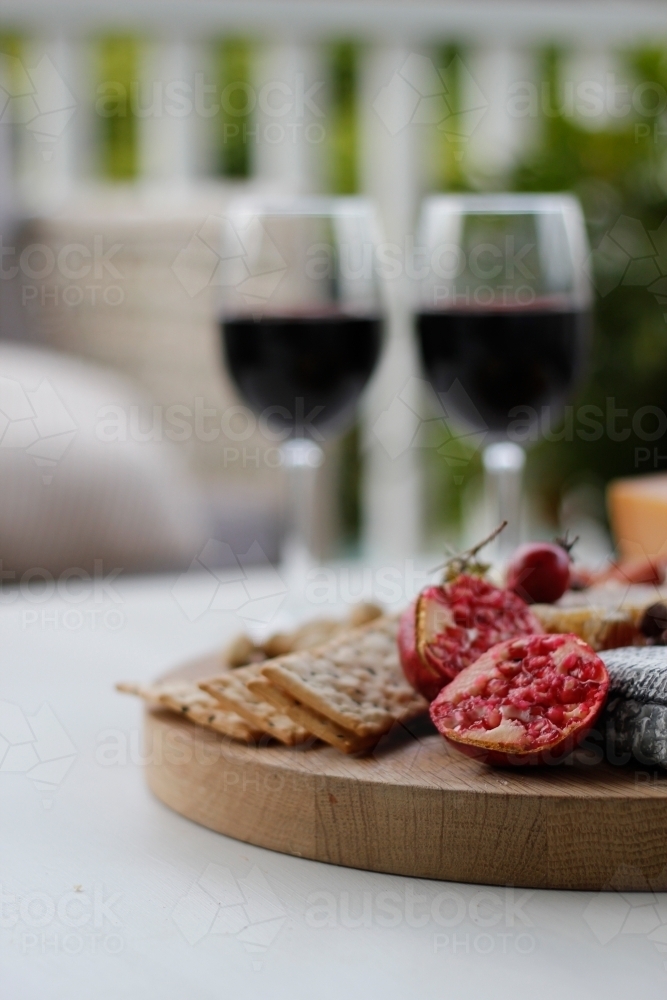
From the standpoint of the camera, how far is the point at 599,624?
71 centimetres

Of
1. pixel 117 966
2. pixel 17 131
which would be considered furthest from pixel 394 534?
pixel 117 966

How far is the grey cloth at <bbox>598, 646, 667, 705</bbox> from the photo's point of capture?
1.92 ft

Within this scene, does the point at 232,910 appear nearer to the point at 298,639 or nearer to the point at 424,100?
the point at 298,639

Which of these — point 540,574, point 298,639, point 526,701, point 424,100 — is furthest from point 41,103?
point 526,701

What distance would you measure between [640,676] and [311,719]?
0.16 metres

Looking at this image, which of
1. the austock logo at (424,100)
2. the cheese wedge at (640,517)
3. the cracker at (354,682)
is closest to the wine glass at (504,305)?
the cheese wedge at (640,517)

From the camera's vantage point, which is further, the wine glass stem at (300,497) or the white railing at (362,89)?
the white railing at (362,89)

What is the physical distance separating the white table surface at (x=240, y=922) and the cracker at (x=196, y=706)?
0.15ft

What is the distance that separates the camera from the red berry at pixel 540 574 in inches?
29.1

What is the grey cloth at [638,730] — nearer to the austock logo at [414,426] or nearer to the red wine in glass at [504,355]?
the red wine in glass at [504,355]

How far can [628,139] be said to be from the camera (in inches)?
87.6

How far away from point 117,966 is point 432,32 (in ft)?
6.90

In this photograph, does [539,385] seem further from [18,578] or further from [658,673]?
[18,578]

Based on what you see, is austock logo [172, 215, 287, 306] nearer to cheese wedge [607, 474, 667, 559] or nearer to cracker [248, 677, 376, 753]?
cheese wedge [607, 474, 667, 559]
